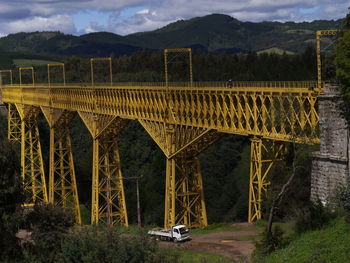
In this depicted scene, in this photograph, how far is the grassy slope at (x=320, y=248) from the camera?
23.6 meters

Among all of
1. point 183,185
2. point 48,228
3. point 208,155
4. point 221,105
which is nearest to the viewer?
point 48,228

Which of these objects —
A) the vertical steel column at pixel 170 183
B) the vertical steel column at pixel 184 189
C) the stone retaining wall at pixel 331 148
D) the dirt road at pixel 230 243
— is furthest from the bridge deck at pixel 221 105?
the dirt road at pixel 230 243

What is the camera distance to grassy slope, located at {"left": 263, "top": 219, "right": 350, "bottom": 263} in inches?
930

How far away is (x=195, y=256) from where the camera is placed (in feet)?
97.1

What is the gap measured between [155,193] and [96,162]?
1444 inches

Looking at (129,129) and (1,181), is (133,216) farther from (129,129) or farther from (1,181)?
(1,181)

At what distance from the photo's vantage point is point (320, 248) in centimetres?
2470

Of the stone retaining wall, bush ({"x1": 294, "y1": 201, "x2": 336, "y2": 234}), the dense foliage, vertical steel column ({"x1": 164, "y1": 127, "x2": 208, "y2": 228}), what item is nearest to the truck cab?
vertical steel column ({"x1": 164, "y1": 127, "x2": 208, "y2": 228})

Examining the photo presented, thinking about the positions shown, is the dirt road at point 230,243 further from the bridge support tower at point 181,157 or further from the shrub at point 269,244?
the bridge support tower at point 181,157

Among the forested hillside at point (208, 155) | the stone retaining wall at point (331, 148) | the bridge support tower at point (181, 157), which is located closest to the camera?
the stone retaining wall at point (331, 148)

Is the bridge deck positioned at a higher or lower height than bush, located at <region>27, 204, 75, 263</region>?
higher

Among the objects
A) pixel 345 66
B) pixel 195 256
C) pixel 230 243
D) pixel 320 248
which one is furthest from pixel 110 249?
pixel 345 66

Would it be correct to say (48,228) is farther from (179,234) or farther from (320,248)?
(320,248)

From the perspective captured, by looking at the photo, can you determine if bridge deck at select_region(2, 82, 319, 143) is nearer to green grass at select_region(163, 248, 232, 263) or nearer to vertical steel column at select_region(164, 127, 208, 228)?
vertical steel column at select_region(164, 127, 208, 228)
